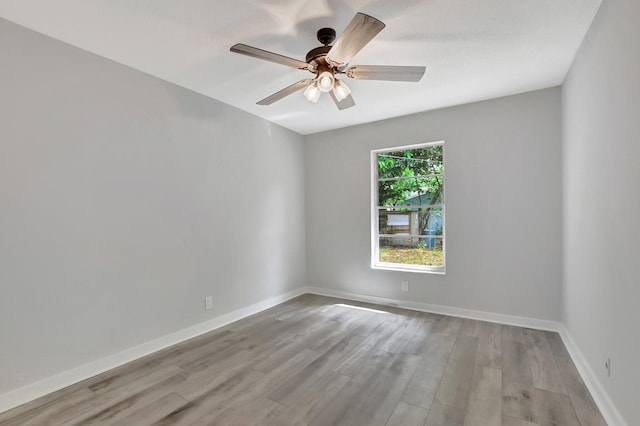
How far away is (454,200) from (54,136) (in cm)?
398

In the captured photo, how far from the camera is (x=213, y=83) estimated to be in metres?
2.94

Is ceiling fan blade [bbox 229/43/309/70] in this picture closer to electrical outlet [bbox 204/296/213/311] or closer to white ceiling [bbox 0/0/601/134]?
white ceiling [bbox 0/0/601/134]

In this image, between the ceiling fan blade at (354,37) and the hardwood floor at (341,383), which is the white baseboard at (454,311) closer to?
the hardwood floor at (341,383)

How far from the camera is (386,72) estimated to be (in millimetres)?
2082

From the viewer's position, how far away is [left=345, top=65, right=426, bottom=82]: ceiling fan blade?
6.61 feet

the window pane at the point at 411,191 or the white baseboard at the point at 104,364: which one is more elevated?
the window pane at the point at 411,191

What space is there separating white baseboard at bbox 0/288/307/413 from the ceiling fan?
256 cm

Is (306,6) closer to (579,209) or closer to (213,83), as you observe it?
(213,83)

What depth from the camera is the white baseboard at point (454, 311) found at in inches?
124

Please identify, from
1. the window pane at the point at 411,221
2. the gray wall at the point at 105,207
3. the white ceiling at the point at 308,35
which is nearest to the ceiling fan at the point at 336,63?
the white ceiling at the point at 308,35

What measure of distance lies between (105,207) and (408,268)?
3534mm

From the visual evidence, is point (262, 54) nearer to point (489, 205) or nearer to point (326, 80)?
point (326, 80)

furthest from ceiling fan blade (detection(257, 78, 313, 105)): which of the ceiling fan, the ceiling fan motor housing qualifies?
the ceiling fan motor housing

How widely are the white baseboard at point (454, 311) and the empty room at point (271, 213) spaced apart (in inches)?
0.8
